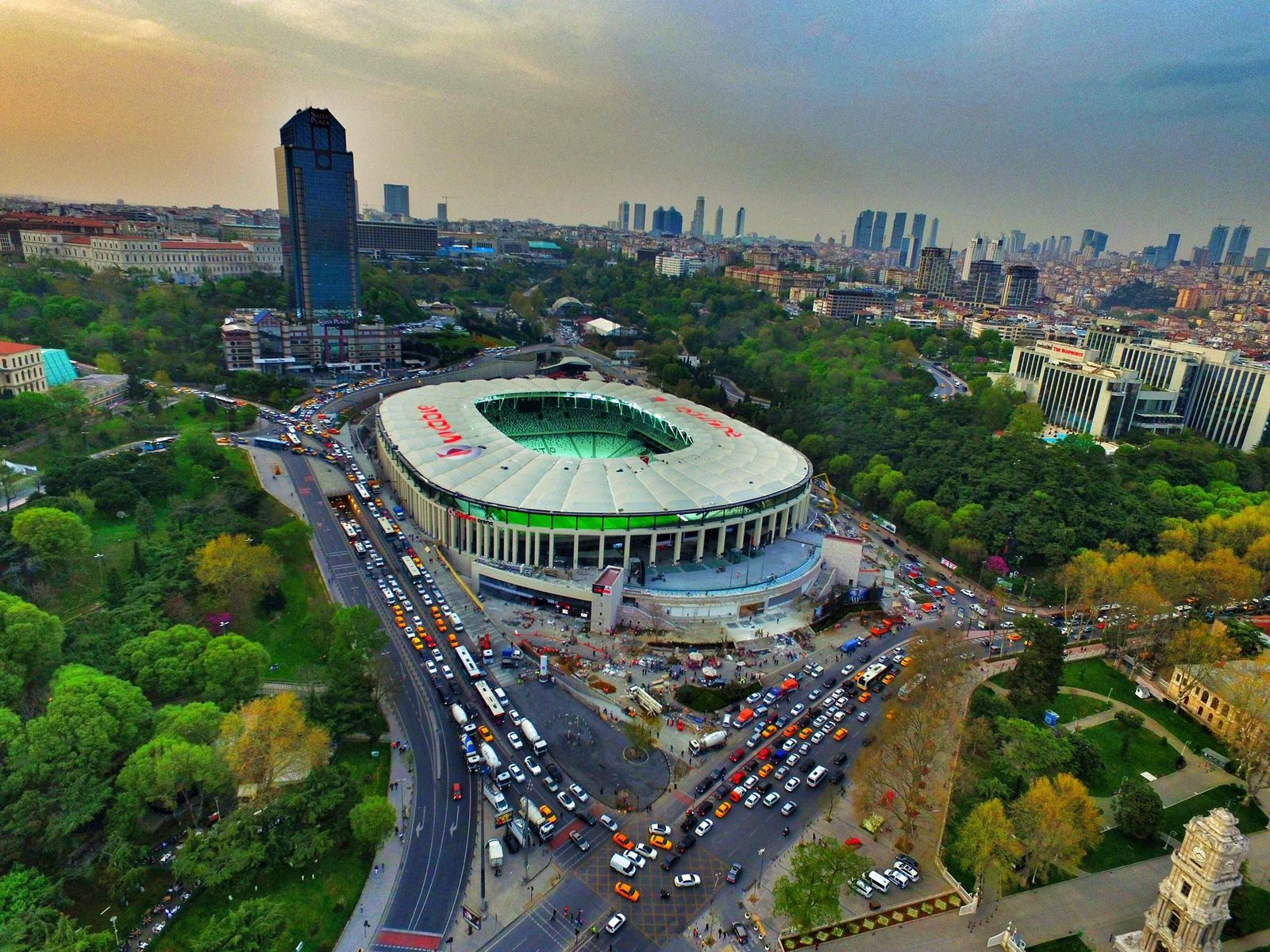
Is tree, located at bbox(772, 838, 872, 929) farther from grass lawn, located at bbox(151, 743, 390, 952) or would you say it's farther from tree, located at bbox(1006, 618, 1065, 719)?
tree, located at bbox(1006, 618, 1065, 719)

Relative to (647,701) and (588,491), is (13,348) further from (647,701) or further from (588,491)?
(647,701)

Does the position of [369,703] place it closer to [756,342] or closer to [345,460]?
[345,460]

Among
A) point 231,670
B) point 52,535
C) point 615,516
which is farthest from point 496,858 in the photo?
point 52,535

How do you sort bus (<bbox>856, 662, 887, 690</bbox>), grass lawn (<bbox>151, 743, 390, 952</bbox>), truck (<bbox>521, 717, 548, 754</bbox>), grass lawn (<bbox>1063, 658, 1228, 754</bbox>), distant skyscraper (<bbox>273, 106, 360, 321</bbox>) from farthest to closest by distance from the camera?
distant skyscraper (<bbox>273, 106, 360, 321</bbox>)
bus (<bbox>856, 662, 887, 690</bbox>)
grass lawn (<bbox>1063, 658, 1228, 754</bbox>)
truck (<bbox>521, 717, 548, 754</bbox>)
grass lawn (<bbox>151, 743, 390, 952</bbox>)

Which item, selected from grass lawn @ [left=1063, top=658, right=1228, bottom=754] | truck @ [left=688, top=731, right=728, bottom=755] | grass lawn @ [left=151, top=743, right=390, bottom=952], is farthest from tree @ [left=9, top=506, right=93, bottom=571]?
grass lawn @ [left=1063, top=658, right=1228, bottom=754]

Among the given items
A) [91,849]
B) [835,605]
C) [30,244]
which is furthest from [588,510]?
[30,244]

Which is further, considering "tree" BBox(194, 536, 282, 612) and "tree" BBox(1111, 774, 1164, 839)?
"tree" BBox(194, 536, 282, 612)

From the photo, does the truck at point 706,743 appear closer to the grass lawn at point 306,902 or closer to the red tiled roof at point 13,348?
the grass lawn at point 306,902
